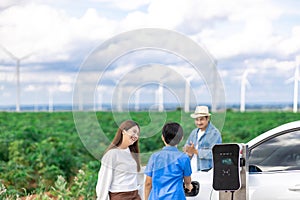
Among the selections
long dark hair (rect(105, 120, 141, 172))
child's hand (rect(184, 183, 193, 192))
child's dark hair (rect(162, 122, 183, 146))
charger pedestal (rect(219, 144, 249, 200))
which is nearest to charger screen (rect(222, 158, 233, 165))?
charger pedestal (rect(219, 144, 249, 200))

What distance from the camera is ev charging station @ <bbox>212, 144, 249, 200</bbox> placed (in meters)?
6.08

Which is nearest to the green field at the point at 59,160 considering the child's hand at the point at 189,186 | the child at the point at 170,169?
the child at the point at 170,169

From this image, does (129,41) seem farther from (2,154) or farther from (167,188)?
(2,154)

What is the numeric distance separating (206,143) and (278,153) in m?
0.95

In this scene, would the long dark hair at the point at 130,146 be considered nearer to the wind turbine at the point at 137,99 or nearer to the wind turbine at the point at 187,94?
the wind turbine at the point at 137,99

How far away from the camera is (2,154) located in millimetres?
13250

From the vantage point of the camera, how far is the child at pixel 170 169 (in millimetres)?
5750

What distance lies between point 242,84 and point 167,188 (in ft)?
82.0

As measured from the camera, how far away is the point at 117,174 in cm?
609

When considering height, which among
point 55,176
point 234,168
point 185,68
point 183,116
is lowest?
point 55,176

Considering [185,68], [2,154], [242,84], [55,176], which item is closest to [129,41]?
[185,68]

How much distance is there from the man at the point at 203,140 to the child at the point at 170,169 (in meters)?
0.83

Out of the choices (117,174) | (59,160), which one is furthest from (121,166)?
(59,160)

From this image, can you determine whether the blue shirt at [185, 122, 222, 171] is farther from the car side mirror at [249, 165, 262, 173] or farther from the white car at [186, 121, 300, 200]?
the car side mirror at [249, 165, 262, 173]
